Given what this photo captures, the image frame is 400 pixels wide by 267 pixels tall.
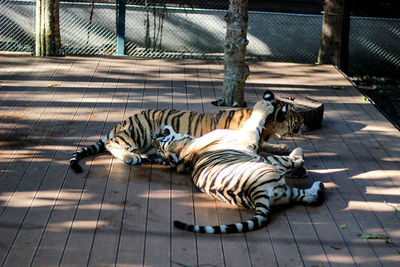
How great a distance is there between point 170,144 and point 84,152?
0.89m

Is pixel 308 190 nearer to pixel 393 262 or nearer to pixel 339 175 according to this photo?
pixel 339 175

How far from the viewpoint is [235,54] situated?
730 cm

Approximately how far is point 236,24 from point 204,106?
44.8 inches

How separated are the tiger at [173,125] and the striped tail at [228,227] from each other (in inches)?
50.4

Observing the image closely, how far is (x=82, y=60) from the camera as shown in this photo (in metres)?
9.42

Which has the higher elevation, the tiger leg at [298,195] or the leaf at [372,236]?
the tiger leg at [298,195]

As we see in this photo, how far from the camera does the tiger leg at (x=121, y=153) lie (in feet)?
18.2

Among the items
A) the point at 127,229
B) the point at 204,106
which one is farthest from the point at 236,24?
the point at 127,229

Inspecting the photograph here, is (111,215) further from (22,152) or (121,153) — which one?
(22,152)

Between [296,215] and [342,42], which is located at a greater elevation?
[342,42]

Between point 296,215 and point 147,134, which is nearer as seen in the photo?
point 296,215

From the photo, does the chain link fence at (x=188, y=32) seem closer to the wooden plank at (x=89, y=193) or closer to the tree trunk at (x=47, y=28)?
the tree trunk at (x=47, y=28)

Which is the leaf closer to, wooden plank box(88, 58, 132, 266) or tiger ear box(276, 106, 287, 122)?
tiger ear box(276, 106, 287, 122)

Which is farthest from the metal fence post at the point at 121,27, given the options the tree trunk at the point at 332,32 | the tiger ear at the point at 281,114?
the tiger ear at the point at 281,114
